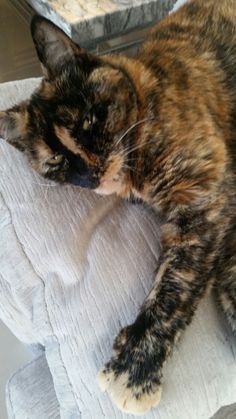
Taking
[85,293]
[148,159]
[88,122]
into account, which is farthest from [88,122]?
[85,293]

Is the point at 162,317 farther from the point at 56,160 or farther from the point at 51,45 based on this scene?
the point at 51,45

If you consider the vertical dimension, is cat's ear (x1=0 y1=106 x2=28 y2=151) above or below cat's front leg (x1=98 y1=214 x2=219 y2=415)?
above

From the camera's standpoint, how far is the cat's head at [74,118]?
2.62 ft

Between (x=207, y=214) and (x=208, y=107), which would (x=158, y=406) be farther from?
(x=208, y=107)

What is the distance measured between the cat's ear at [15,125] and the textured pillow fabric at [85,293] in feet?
0.22

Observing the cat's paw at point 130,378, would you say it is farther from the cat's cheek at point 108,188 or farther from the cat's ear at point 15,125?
the cat's ear at point 15,125

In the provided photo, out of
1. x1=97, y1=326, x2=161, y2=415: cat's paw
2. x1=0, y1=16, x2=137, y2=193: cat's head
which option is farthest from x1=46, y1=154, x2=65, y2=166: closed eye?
x1=97, y1=326, x2=161, y2=415: cat's paw

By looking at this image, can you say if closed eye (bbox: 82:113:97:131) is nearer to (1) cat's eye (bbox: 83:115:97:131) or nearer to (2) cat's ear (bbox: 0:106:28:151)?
(1) cat's eye (bbox: 83:115:97:131)

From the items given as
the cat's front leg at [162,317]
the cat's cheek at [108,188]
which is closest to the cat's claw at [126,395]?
the cat's front leg at [162,317]

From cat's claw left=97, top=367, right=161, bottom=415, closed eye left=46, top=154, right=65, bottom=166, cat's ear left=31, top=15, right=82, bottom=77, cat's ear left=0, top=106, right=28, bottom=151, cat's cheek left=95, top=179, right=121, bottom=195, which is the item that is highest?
cat's ear left=31, top=15, right=82, bottom=77

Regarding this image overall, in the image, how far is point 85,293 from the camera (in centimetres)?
79

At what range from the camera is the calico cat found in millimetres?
768

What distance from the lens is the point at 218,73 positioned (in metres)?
0.97

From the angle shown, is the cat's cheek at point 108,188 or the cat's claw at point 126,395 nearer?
the cat's claw at point 126,395
